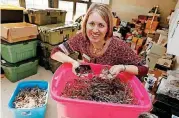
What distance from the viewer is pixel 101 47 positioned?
125cm

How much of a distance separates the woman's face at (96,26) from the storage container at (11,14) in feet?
5.55

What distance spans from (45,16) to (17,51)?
2.85ft

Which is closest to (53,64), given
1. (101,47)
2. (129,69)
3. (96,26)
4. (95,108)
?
(101,47)

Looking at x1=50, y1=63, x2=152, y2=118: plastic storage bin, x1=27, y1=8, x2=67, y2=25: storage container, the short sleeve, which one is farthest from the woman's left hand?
x1=27, y1=8, x2=67, y2=25: storage container

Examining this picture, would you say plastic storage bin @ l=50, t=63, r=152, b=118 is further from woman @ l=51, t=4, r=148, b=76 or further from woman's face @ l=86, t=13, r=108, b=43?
woman's face @ l=86, t=13, r=108, b=43

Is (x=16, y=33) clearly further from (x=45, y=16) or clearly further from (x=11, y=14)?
(x=45, y=16)

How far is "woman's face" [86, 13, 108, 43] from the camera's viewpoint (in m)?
1.09

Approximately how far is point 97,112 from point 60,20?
2.70 meters

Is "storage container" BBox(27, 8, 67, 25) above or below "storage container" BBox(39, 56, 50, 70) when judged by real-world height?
above

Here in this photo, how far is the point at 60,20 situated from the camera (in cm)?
315

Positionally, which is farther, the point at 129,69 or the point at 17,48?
the point at 17,48

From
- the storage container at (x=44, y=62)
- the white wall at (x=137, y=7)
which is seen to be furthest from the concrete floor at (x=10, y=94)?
the white wall at (x=137, y=7)

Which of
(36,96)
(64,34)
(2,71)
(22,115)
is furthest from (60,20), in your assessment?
(22,115)

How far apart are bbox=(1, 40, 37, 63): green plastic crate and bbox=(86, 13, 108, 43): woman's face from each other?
1.45 metres
